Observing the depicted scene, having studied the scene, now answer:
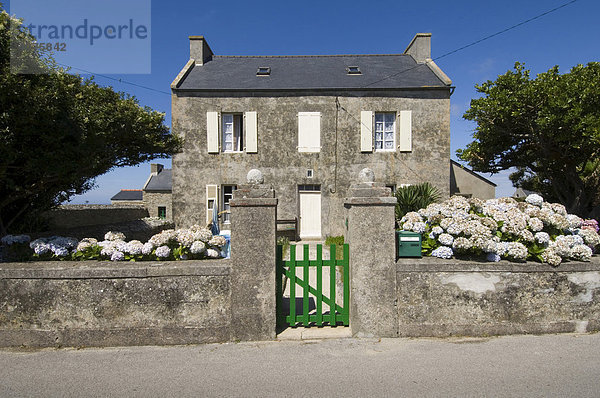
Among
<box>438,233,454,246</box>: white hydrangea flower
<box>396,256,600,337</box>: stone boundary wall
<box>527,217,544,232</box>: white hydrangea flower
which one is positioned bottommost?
<box>396,256,600,337</box>: stone boundary wall

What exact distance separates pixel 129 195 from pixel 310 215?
72.1 feet

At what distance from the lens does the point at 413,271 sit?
400 centimetres

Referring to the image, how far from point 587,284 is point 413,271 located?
219 cm

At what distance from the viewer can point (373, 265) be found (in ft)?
13.1

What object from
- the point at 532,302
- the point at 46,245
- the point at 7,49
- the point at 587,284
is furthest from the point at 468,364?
the point at 7,49

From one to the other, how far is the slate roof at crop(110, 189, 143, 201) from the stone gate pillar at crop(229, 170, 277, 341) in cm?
2733

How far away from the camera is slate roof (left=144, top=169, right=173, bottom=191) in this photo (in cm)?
2175

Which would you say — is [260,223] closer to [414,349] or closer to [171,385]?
[171,385]

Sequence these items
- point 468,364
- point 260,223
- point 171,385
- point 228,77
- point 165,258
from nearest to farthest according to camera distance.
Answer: point 171,385 < point 468,364 < point 260,223 < point 165,258 < point 228,77

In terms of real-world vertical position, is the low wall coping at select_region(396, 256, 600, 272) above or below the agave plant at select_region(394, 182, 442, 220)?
below

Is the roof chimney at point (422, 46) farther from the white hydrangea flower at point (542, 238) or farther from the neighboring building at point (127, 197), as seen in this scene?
the neighboring building at point (127, 197)

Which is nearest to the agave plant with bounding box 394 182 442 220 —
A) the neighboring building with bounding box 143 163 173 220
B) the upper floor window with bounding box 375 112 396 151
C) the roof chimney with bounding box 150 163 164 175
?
the upper floor window with bounding box 375 112 396 151

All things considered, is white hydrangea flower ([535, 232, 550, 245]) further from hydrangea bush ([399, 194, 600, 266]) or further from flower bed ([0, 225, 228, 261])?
flower bed ([0, 225, 228, 261])

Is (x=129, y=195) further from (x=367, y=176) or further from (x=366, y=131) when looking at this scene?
(x=367, y=176)
